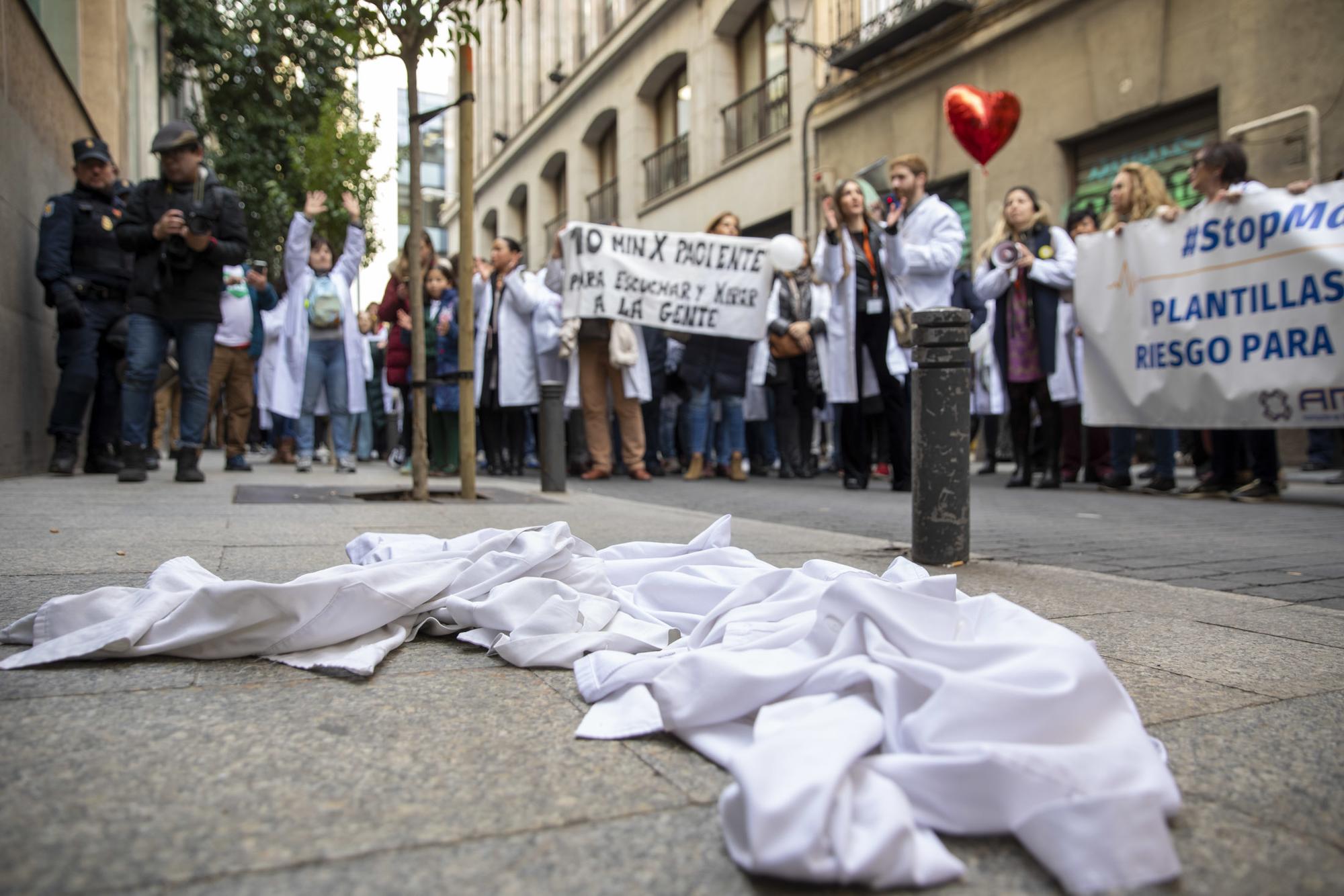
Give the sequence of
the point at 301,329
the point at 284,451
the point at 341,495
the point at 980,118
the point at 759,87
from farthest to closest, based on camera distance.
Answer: the point at 759,87 → the point at 980,118 → the point at 284,451 → the point at 301,329 → the point at 341,495

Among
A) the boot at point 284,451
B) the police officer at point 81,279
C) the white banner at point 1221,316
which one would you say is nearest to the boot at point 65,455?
the police officer at point 81,279

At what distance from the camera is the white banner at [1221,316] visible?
591cm

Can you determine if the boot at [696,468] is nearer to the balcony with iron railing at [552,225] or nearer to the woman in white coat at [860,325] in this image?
the woman in white coat at [860,325]

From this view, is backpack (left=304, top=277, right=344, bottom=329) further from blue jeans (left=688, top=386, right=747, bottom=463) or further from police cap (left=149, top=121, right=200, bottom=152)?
blue jeans (left=688, top=386, right=747, bottom=463)

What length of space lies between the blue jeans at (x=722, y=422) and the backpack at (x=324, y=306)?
127 inches

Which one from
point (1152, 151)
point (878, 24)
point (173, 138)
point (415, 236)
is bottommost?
point (415, 236)

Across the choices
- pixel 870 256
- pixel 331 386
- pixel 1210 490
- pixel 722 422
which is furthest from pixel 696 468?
pixel 1210 490

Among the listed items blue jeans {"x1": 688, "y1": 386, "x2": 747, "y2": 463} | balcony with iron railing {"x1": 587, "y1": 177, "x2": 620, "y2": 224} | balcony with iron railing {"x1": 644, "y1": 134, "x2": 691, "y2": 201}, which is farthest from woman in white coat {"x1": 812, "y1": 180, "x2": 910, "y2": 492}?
balcony with iron railing {"x1": 587, "y1": 177, "x2": 620, "y2": 224}

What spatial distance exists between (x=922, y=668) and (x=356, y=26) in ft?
17.5

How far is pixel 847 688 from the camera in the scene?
158 cm

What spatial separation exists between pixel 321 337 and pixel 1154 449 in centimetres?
691

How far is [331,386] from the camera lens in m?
9.38

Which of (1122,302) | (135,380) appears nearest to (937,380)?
(1122,302)

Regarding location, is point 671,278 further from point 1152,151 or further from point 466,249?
point 1152,151
